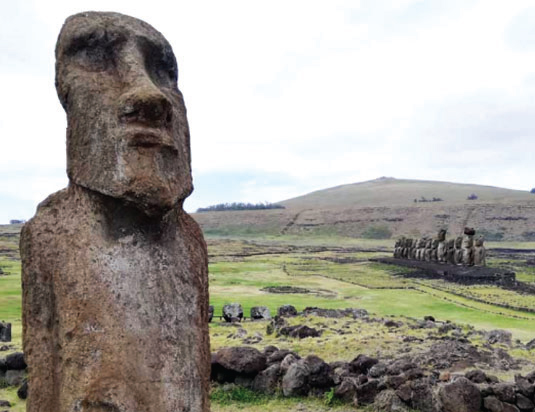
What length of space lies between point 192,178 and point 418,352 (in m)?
7.82

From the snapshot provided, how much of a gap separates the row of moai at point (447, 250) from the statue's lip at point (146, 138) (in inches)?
1182

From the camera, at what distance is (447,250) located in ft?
115

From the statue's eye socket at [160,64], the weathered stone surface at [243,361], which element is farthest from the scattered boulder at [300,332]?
the statue's eye socket at [160,64]

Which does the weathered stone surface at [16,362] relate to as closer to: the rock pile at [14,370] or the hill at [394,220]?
the rock pile at [14,370]

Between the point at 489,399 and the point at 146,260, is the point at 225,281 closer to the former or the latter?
the point at 489,399

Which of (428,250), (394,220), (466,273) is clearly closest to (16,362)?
(466,273)

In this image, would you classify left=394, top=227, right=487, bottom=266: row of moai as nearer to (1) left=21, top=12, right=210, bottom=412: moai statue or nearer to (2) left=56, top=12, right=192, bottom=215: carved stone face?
(2) left=56, top=12, right=192, bottom=215: carved stone face

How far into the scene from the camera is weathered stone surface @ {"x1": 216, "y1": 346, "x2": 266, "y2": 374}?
27.3ft

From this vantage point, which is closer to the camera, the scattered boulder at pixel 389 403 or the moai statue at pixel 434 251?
the scattered boulder at pixel 389 403

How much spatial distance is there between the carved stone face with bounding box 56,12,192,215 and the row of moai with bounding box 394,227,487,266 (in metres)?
29.8

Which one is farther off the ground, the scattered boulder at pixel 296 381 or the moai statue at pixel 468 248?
Answer: the moai statue at pixel 468 248

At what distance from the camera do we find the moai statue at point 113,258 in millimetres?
3418

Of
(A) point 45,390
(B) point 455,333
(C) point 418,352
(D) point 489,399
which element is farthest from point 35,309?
(B) point 455,333

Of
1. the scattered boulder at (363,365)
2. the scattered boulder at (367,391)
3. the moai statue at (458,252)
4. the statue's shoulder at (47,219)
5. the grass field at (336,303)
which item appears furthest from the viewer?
the moai statue at (458,252)
